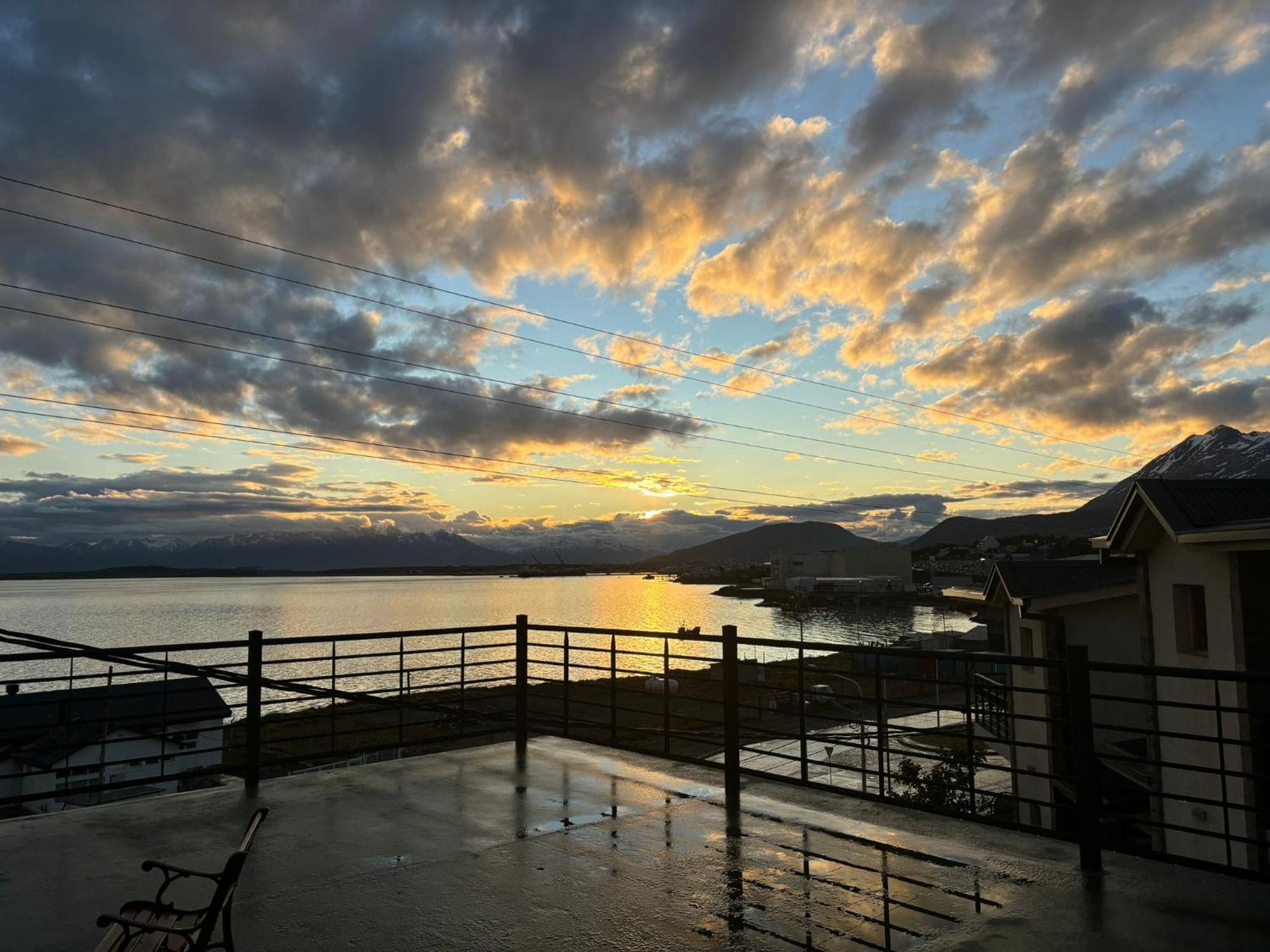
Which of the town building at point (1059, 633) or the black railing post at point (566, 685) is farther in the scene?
the town building at point (1059, 633)

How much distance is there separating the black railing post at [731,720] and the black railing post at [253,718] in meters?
4.31

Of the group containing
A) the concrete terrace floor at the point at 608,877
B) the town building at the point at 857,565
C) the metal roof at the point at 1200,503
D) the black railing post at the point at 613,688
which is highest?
the metal roof at the point at 1200,503

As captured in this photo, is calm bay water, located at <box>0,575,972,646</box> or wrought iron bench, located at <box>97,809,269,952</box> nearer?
wrought iron bench, located at <box>97,809,269,952</box>

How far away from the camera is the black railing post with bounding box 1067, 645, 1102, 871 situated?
4.57 metres

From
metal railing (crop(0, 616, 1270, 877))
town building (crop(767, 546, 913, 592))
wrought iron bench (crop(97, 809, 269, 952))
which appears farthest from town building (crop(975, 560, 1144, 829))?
town building (crop(767, 546, 913, 592))

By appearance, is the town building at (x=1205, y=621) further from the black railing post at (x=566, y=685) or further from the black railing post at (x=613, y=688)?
the black railing post at (x=566, y=685)

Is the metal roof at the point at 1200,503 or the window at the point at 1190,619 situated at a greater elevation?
the metal roof at the point at 1200,503

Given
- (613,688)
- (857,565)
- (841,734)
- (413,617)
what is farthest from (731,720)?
(857,565)

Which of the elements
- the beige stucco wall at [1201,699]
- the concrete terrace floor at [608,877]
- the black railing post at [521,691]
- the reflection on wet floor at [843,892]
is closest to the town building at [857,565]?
the beige stucco wall at [1201,699]

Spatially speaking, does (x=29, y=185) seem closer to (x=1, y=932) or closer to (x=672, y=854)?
(x=1, y=932)

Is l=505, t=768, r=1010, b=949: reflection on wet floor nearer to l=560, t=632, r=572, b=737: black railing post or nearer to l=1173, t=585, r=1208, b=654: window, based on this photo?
l=560, t=632, r=572, b=737: black railing post

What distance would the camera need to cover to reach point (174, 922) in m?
3.14

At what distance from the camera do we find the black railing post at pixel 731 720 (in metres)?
6.43

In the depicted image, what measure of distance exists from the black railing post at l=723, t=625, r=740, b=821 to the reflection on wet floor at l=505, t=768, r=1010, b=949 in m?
0.32
